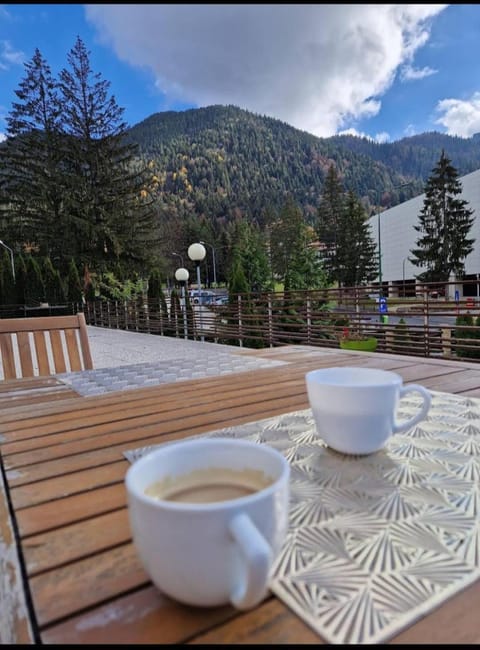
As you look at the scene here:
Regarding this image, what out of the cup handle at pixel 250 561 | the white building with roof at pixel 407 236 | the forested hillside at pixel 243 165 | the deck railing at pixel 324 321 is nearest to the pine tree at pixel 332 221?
the white building with roof at pixel 407 236

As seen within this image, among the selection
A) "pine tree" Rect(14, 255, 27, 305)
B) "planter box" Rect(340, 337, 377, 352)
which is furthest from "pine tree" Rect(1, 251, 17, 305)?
"planter box" Rect(340, 337, 377, 352)

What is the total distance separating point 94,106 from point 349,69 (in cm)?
1756

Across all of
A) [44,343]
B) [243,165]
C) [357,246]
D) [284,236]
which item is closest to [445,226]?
[357,246]

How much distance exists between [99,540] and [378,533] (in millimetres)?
260

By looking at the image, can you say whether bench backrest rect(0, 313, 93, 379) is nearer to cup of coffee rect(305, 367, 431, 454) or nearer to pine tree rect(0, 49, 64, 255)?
cup of coffee rect(305, 367, 431, 454)

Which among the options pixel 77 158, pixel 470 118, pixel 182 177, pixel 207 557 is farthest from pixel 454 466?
pixel 182 177

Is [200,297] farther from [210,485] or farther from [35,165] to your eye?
[35,165]

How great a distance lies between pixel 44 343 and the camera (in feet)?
5.05

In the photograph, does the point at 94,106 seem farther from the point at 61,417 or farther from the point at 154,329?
the point at 61,417

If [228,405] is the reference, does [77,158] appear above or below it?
above

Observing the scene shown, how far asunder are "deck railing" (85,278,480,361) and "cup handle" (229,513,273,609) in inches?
104

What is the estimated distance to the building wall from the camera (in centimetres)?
2112

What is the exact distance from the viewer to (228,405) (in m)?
0.88

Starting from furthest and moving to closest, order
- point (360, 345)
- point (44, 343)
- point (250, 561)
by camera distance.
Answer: point (360, 345) < point (44, 343) < point (250, 561)
